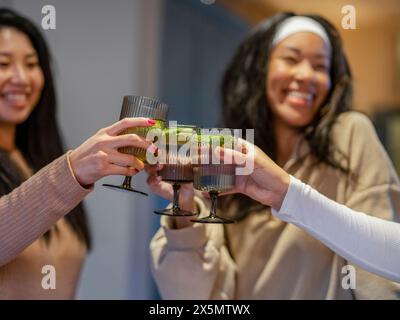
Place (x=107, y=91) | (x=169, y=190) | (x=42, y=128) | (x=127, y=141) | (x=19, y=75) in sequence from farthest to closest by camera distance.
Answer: (x=107, y=91)
(x=42, y=128)
(x=19, y=75)
(x=169, y=190)
(x=127, y=141)

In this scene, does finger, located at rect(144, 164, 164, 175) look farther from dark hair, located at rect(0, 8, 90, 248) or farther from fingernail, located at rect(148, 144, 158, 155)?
dark hair, located at rect(0, 8, 90, 248)

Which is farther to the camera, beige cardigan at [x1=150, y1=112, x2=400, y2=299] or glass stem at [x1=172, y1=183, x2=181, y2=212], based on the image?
beige cardigan at [x1=150, y1=112, x2=400, y2=299]

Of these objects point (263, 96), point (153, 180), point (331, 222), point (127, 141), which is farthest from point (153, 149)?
point (263, 96)

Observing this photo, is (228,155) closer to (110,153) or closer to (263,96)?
(110,153)

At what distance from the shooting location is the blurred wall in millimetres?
1773

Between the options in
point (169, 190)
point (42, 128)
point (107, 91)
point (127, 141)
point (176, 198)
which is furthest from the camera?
point (107, 91)

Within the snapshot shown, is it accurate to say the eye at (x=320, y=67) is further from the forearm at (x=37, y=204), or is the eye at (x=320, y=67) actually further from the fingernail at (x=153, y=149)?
the forearm at (x=37, y=204)

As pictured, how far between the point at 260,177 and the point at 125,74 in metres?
1.12

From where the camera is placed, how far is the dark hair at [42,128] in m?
1.22

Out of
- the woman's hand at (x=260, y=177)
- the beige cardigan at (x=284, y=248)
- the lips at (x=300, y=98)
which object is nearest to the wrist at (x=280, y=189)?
the woman's hand at (x=260, y=177)

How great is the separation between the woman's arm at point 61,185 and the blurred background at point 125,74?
39 centimetres

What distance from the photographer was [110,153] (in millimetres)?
844

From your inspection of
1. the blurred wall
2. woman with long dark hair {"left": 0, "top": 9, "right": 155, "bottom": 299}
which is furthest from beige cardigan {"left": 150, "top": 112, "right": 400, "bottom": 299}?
the blurred wall

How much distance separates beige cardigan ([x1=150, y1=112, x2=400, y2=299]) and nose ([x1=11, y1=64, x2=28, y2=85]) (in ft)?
1.47
